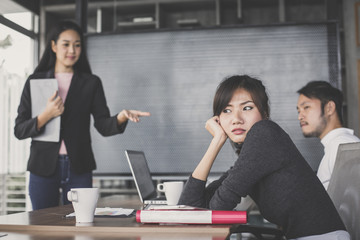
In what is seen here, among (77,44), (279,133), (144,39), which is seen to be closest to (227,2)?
(144,39)

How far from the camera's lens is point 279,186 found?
4.09 feet

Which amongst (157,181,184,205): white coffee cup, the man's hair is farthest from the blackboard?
(157,181,184,205): white coffee cup

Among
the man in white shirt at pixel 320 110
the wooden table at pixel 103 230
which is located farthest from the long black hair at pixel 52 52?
the man in white shirt at pixel 320 110

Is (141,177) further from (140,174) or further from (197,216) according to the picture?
(197,216)

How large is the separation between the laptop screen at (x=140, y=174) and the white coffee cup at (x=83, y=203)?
27.8 inches

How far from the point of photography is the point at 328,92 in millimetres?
2398

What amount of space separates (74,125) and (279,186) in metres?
1.19

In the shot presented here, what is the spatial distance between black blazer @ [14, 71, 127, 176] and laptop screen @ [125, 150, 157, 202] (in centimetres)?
20

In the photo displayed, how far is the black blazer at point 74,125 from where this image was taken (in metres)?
1.96

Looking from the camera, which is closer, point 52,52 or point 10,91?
point 52,52

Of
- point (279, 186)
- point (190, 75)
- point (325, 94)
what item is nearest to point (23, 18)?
point (190, 75)

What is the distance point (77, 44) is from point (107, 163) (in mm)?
1372

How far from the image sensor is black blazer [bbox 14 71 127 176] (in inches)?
77.2

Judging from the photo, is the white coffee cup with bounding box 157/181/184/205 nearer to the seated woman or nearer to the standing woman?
the seated woman
